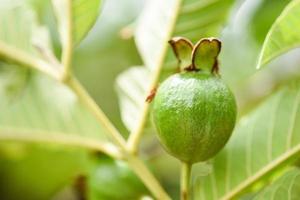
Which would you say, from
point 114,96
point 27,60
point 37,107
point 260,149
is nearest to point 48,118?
point 37,107

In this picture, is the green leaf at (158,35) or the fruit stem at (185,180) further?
the green leaf at (158,35)

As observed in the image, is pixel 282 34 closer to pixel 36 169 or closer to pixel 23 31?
pixel 23 31

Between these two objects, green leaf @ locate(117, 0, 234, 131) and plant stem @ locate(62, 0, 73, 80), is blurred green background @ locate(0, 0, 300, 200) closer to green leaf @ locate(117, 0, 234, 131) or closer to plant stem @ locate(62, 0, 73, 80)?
green leaf @ locate(117, 0, 234, 131)

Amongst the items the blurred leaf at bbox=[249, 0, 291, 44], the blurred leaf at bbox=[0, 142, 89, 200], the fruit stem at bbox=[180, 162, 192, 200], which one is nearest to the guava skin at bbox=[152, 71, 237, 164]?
the fruit stem at bbox=[180, 162, 192, 200]

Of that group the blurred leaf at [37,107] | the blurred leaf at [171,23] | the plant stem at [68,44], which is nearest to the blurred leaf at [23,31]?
the blurred leaf at [37,107]

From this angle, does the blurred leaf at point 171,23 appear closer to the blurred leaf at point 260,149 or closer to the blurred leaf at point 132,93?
the blurred leaf at point 132,93
